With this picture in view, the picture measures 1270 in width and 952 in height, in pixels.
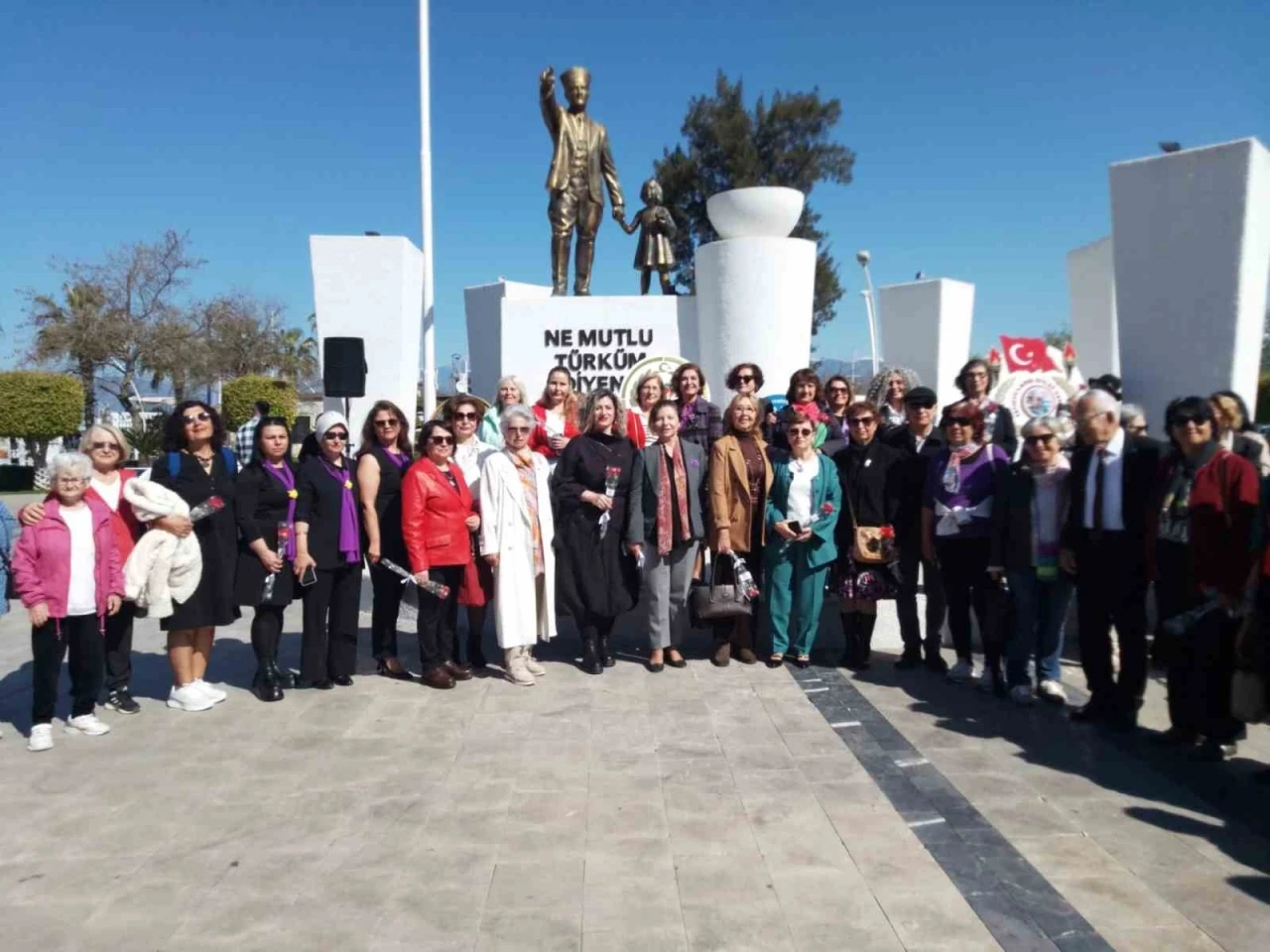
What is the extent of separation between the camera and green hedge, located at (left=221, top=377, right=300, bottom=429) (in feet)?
86.2

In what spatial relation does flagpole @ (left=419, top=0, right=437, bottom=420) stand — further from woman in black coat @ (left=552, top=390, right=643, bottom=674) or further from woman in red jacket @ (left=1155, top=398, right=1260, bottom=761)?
woman in red jacket @ (left=1155, top=398, right=1260, bottom=761)

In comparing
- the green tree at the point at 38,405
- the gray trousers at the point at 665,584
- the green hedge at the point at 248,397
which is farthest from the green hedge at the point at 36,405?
the gray trousers at the point at 665,584

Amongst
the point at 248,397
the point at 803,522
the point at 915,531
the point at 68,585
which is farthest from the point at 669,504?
the point at 248,397

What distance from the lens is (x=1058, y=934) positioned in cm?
262

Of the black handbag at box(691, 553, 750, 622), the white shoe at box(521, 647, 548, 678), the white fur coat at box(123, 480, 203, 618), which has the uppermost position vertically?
the white fur coat at box(123, 480, 203, 618)

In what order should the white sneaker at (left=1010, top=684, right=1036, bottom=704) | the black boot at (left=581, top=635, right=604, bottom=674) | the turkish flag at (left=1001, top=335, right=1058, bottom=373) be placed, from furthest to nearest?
the turkish flag at (left=1001, top=335, right=1058, bottom=373), the black boot at (left=581, top=635, right=604, bottom=674), the white sneaker at (left=1010, top=684, right=1036, bottom=704)

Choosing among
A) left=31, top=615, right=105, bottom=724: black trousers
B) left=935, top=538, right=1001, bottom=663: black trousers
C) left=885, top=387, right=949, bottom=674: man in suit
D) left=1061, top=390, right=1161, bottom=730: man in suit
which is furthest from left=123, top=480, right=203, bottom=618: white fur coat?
left=1061, top=390, right=1161, bottom=730: man in suit

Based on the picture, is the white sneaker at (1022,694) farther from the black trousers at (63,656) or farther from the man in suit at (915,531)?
the black trousers at (63,656)

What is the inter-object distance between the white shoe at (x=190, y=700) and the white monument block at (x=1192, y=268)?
6458mm

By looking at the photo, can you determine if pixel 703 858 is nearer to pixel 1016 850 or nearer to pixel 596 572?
pixel 1016 850

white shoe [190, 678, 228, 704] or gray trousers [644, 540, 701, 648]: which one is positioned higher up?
gray trousers [644, 540, 701, 648]

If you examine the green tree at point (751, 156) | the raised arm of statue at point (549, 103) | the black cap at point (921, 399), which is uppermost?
the green tree at point (751, 156)

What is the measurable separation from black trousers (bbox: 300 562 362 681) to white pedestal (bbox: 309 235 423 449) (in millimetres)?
4773

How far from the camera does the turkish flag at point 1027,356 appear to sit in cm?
801
